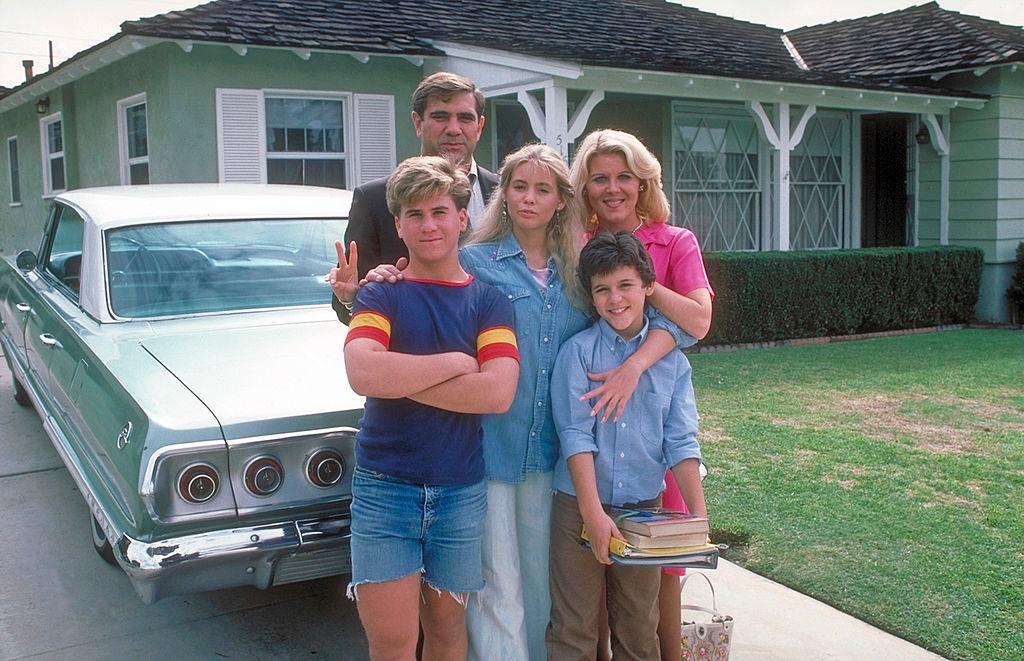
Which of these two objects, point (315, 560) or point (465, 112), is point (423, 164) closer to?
point (465, 112)

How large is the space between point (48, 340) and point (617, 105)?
1038cm

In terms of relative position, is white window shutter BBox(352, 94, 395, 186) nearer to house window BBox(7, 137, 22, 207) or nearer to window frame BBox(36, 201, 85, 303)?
window frame BBox(36, 201, 85, 303)

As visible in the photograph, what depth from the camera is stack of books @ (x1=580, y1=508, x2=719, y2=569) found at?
261cm

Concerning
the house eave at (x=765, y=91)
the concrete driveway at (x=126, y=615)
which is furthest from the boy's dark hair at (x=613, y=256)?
the house eave at (x=765, y=91)

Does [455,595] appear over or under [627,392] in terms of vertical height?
under

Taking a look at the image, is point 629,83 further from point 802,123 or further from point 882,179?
point 882,179

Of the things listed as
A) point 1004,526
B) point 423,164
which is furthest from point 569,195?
point 1004,526

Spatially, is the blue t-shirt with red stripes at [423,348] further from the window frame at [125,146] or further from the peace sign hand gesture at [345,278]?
the window frame at [125,146]

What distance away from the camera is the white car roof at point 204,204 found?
4.79 m

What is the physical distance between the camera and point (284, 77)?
1060 centimetres

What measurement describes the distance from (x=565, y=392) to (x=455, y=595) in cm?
64

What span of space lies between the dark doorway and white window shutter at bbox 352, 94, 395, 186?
8.00 metres

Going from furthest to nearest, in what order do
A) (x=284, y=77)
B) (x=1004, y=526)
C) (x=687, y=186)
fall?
(x=687, y=186) < (x=284, y=77) < (x=1004, y=526)

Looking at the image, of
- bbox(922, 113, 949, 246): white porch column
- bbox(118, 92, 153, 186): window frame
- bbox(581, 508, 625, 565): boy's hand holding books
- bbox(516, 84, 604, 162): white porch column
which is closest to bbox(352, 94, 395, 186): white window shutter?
bbox(516, 84, 604, 162): white porch column
